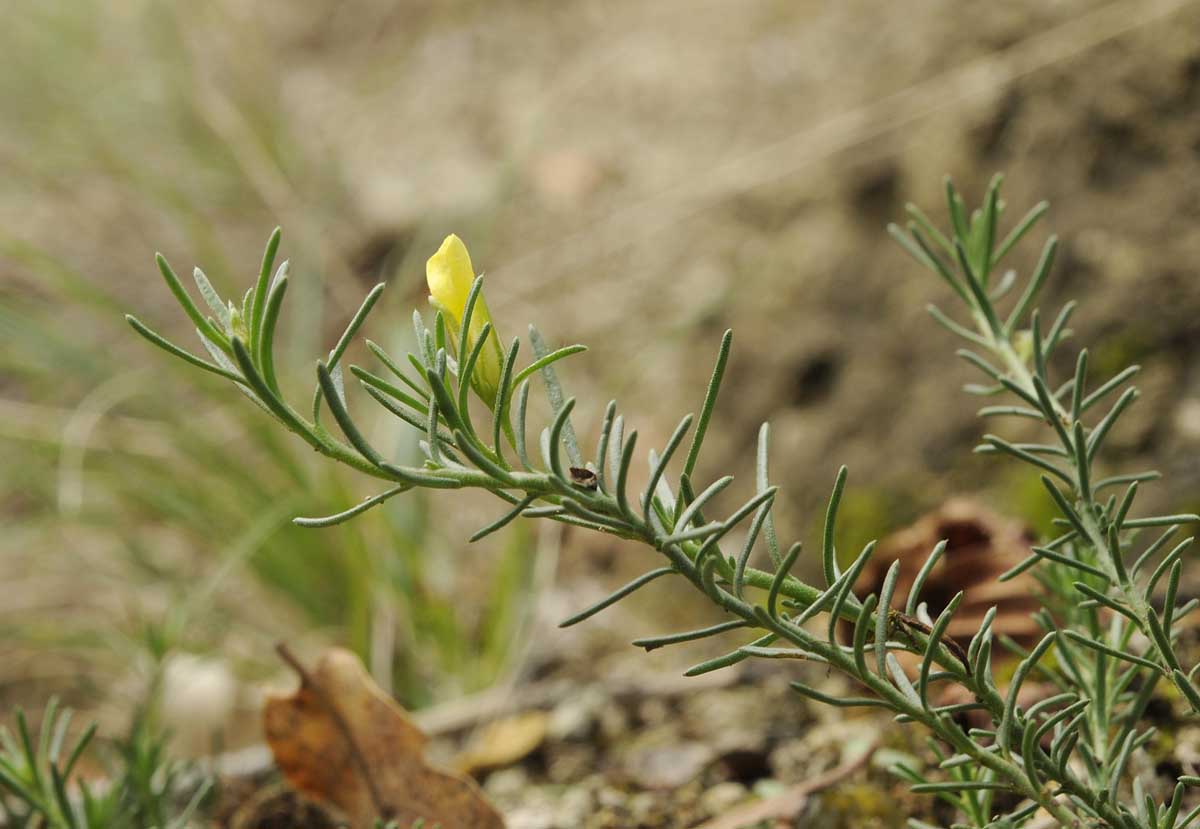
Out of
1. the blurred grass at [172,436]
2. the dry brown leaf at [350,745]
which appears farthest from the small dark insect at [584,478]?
the blurred grass at [172,436]

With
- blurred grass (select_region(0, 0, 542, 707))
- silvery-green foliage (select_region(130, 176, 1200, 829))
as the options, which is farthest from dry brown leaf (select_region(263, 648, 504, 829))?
silvery-green foliage (select_region(130, 176, 1200, 829))

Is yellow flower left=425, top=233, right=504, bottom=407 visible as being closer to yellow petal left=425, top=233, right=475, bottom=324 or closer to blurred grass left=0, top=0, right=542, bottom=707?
yellow petal left=425, top=233, right=475, bottom=324

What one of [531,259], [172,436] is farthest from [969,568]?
[531,259]

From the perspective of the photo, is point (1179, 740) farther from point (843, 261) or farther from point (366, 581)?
point (366, 581)

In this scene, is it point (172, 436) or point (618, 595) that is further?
point (172, 436)

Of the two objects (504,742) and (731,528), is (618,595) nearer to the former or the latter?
(731,528)

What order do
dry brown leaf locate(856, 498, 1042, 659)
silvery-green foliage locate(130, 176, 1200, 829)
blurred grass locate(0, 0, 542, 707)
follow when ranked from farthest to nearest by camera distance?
1. blurred grass locate(0, 0, 542, 707)
2. dry brown leaf locate(856, 498, 1042, 659)
3. silvery-green foliage locate(130, 176, 1200, 829)
